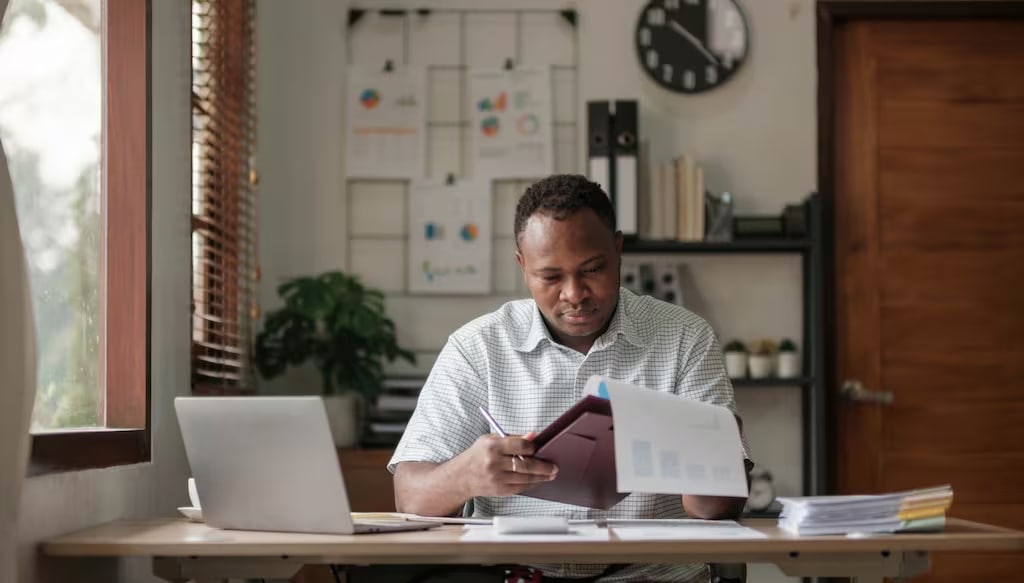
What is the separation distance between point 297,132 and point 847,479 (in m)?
2.02

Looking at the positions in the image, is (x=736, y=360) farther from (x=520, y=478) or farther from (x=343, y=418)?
(x=520, y=478)

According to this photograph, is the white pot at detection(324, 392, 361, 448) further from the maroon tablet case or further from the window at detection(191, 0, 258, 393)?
the maroon tablet case

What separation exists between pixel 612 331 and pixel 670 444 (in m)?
0.53

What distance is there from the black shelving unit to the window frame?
168 centimetres

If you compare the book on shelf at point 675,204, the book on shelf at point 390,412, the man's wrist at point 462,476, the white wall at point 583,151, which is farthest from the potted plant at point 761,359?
the man's wrist at point 462,476

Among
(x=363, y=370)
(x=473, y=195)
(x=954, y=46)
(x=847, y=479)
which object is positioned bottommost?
(x=847, y=479)

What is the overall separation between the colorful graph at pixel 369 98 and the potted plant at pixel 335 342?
63 cm

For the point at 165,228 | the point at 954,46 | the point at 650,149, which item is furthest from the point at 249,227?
the point at 954,46

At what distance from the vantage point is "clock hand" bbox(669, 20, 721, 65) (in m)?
3.97

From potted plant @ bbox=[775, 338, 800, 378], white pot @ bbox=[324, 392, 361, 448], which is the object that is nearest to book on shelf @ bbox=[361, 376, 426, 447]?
white pot @ bbox=[324, 392, 361, 448]

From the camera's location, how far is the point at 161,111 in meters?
2.63

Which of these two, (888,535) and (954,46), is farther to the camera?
(954,46)

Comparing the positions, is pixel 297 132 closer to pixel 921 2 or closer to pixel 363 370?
pixel 363 370

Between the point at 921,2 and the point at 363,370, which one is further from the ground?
the point at 921,2
